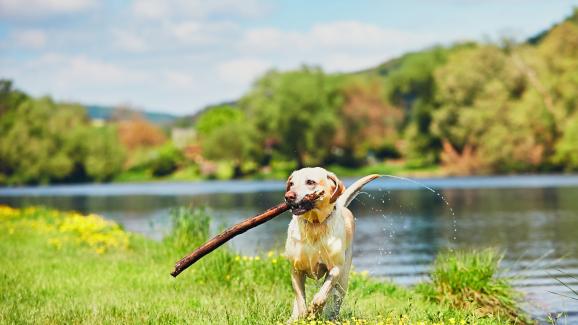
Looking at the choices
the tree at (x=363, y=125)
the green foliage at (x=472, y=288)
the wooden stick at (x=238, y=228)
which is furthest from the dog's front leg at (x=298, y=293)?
the tree at (x=363, y=125)

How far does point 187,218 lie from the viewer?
16797 millimetres

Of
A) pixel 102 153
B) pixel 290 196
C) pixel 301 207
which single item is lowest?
pixel 102 153

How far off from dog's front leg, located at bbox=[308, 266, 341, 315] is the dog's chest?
90 mm

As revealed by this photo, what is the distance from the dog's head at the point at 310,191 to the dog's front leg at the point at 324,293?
726 mm

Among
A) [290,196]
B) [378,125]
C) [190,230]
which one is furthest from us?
[378,125]

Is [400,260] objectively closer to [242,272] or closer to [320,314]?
[242,272]

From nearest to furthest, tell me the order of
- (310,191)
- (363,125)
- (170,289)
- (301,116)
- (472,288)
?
1. (310,191)
2. (170,289)
3. (472,288)
4. (301,116)
5. (363,125)

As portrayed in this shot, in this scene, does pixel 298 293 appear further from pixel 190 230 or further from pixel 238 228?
pixel 190 230

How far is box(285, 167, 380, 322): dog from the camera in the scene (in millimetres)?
7750

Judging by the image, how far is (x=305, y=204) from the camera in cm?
770

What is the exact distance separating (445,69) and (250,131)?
1045 inches

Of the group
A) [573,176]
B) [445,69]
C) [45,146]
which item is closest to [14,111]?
[45,146]

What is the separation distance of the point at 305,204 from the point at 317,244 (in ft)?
1.96

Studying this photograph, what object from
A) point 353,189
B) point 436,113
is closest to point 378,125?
point 436,113
